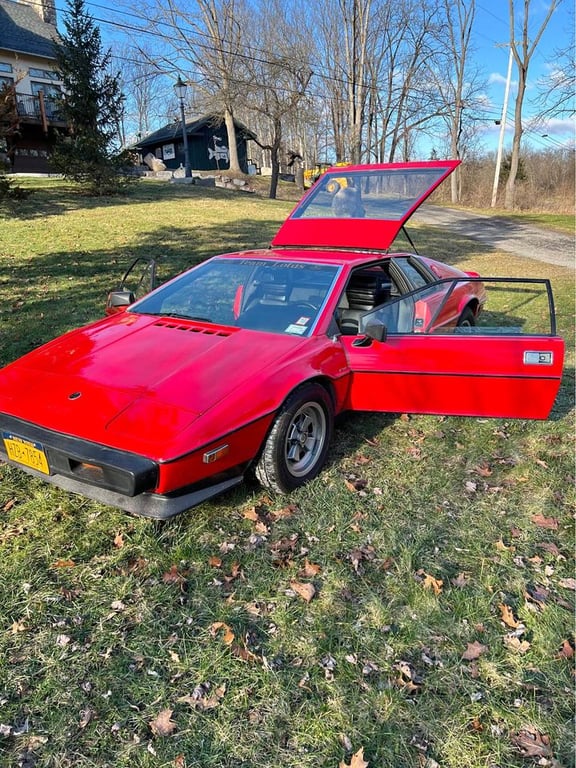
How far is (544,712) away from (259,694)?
43.3 inches

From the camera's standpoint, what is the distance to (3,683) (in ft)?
6.81

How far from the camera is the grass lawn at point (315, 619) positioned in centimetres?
190

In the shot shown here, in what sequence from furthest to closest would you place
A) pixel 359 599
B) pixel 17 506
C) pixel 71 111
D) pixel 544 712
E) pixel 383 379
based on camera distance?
pixel 71 111, pixel 383 379, pixel 17 506, pixel 359 599, pixel 544 712

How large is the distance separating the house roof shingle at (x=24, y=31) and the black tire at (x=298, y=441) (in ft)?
110

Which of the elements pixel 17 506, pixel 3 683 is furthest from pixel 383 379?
pixel 3 683

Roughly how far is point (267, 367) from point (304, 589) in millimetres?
1231

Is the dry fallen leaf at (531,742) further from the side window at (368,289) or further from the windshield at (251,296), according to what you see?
the side window at (368,289)

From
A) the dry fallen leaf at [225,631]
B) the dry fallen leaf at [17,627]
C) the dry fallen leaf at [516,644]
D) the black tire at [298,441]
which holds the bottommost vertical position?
the dry fallen leaf at [516,644]

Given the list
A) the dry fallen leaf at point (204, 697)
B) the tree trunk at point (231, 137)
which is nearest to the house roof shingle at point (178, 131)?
the tree trunk at point (231, 137)

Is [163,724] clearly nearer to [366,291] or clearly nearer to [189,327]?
[189,327]

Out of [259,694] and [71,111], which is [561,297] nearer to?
[259,694]

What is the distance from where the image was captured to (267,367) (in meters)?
3.06

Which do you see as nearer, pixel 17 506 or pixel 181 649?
pixel 181 649

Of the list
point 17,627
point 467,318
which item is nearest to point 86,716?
point 17,627
